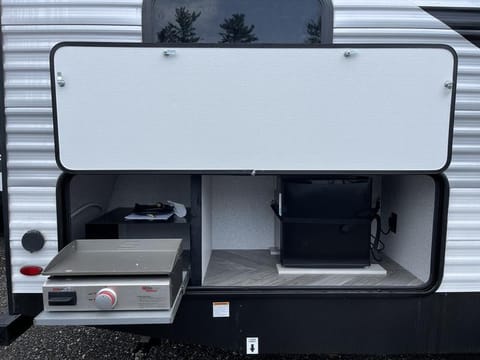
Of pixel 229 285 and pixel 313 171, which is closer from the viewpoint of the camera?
pixel 313 171

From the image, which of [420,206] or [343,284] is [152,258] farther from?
[420,206]

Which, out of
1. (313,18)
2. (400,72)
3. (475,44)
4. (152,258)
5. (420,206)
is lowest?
(152,258)

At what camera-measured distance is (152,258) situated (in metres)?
1.61

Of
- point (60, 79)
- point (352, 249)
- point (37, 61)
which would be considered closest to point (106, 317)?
point (60, 79)

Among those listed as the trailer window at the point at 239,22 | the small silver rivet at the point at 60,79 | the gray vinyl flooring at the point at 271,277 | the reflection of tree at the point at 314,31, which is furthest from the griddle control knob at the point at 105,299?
the reflection of tree at the point at 314,31

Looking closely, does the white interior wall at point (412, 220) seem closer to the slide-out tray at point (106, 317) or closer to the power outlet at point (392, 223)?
the power outlet at point (392, 223)

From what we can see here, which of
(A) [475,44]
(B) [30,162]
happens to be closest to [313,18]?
(A) [475,44]

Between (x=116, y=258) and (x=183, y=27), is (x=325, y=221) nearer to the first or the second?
(x=116, y=258)

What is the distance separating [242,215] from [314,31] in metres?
1.48

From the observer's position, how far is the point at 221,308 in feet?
5.67

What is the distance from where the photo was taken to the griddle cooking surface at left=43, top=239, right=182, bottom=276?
56.9 inches

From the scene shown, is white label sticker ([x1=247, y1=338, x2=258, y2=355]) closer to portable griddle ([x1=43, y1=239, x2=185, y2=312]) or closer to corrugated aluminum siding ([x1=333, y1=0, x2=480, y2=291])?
portable griddle ([x1=43, y1=239, x2=185, y2=312])

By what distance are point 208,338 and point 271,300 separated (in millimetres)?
385

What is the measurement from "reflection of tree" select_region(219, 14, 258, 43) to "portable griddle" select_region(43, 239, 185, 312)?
3.84ft
